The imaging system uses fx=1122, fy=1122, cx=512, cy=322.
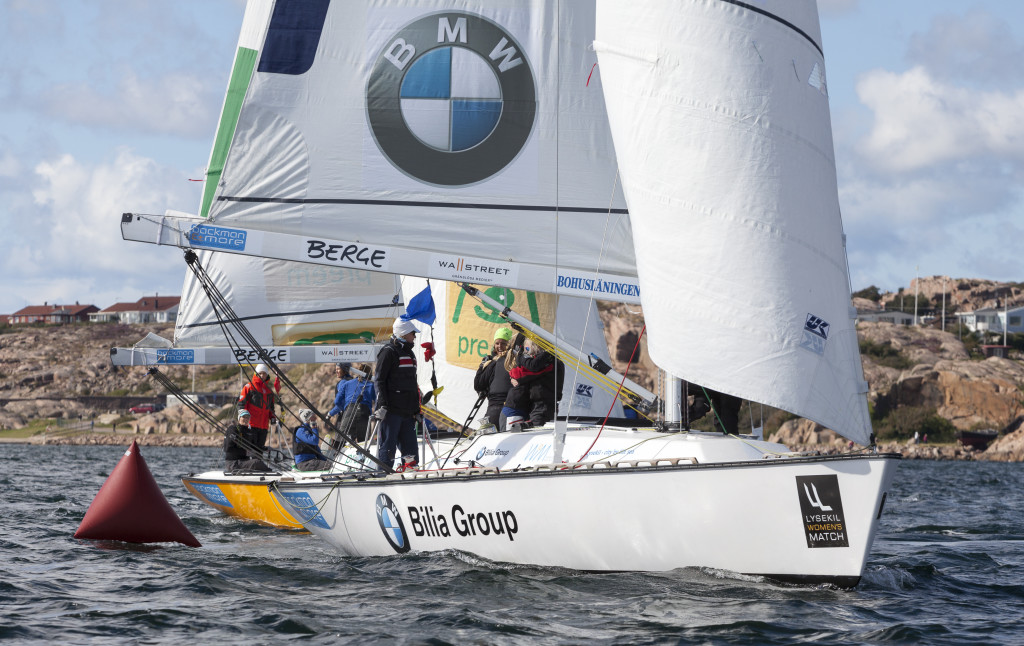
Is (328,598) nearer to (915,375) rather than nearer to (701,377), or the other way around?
(701,377)

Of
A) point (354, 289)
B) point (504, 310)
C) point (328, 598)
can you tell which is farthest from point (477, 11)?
point (354, 289)

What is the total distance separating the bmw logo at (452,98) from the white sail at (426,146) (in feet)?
0.04

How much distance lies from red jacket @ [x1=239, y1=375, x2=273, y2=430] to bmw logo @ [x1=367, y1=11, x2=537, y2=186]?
602 centimetres

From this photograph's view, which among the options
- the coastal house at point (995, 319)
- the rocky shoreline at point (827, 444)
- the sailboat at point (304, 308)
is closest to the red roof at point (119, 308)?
the rocky shoreline at point (827, 444)

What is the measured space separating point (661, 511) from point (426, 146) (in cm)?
422

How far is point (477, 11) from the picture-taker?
1018 centimetres

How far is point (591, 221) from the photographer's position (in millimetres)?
10055

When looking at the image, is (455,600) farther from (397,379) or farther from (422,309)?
(422,309)

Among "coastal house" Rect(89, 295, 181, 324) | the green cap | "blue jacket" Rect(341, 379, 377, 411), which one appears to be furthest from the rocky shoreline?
"coastal house" Rect(89, 295, 181, 324)

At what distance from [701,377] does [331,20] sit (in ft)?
16.4

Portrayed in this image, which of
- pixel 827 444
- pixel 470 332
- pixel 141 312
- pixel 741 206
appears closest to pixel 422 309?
pixel 470 332

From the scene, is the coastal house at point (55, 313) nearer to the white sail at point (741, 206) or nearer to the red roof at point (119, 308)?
the red roof at point (119, 308)

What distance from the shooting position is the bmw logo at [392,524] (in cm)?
938

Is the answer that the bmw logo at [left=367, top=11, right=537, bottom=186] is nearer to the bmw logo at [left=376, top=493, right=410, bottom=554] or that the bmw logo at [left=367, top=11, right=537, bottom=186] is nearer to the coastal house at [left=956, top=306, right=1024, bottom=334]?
the bmw logo at [left=376, top=493, right=410, bottom=554]
